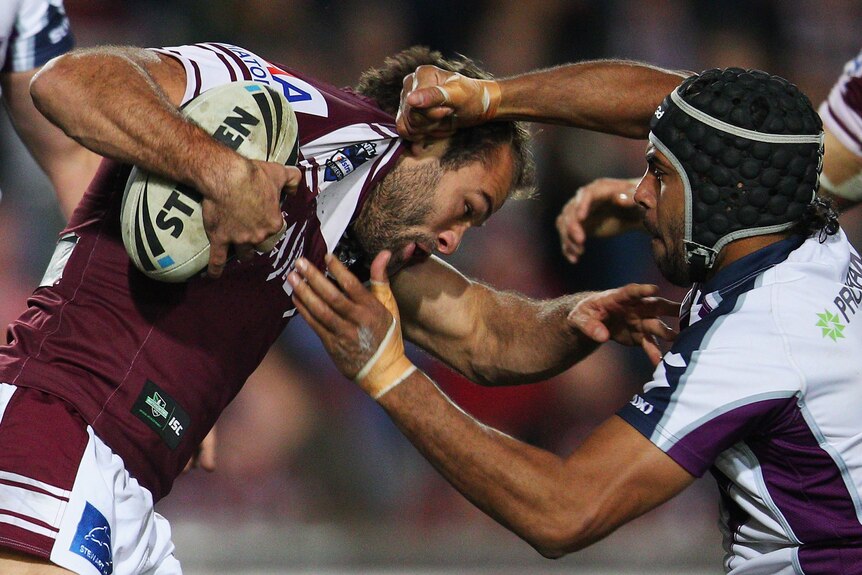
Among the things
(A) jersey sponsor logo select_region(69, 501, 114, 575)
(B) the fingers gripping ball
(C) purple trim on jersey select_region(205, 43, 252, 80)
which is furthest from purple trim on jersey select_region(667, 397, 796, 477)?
(C) purple trim on jersey select_region(205, 43, 252, 80)

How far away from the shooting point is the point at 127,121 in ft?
8.13

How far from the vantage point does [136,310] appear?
2.86 m

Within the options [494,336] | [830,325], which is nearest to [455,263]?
[494,336]

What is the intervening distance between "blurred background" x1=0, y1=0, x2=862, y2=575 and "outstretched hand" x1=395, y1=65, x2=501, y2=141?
9.16 feet

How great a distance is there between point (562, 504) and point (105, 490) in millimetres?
1202

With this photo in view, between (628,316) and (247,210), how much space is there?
1.48 metres

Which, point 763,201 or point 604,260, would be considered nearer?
point 763,201

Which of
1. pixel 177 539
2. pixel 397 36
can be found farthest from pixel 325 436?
pixel 397 36

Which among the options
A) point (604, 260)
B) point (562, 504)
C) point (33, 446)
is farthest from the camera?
point (604, 260)

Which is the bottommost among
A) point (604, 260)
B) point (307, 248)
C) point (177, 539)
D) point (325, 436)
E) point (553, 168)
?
point (177, 539)

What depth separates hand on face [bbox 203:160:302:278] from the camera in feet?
8.01

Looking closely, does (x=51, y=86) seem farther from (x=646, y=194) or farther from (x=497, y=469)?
(x=646, y=194)

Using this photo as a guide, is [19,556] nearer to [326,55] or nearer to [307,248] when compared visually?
[307,248]

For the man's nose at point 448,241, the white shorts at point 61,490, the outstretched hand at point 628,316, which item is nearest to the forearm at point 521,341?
the outstretched hand at point 628,316
